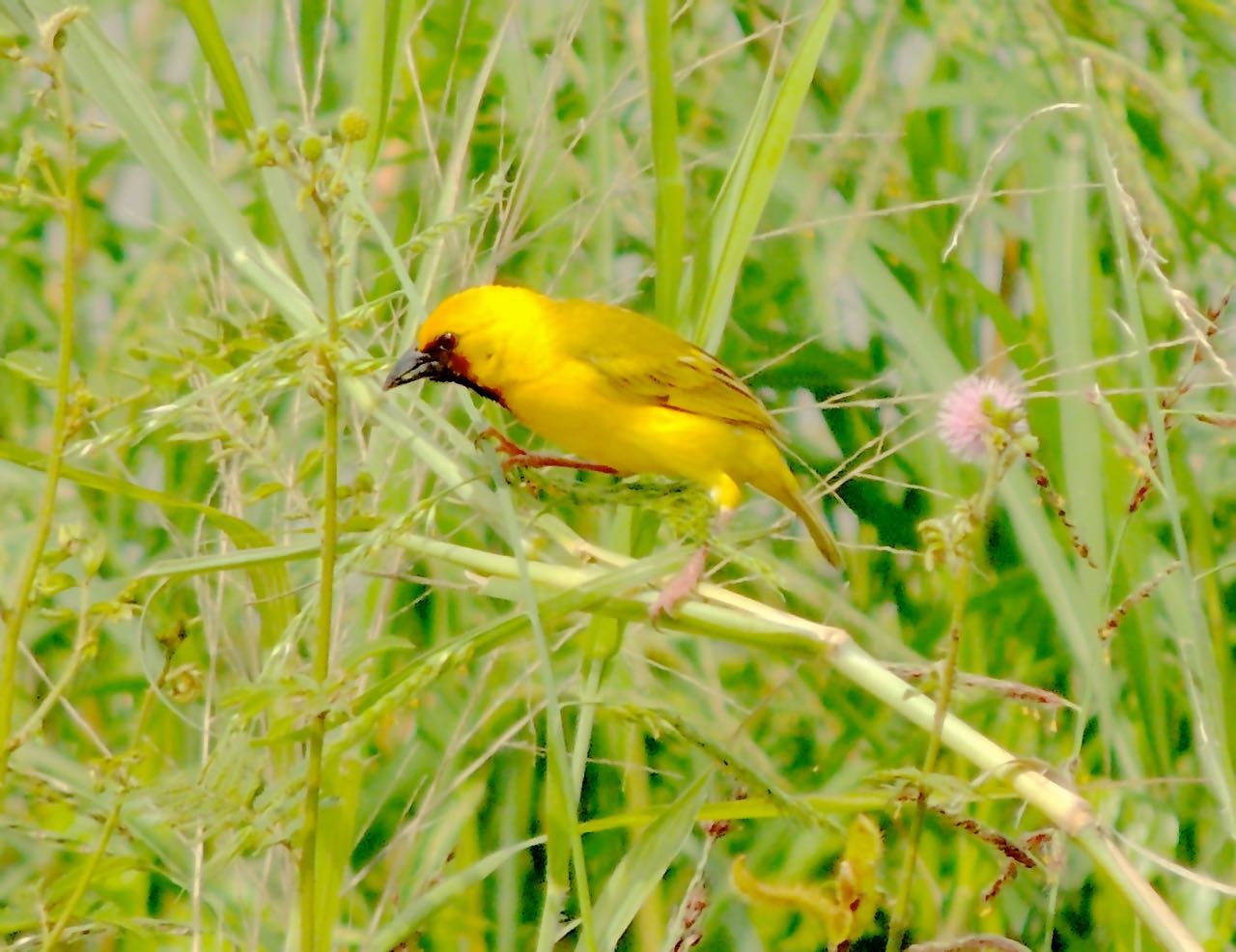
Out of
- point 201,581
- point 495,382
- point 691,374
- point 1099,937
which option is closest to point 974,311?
point 691,374

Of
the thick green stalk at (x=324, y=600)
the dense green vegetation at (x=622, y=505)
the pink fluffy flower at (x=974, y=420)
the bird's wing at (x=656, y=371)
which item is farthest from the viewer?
the bird's wing at (x=656, y=371)

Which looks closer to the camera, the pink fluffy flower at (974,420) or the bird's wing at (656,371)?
the pink fluffy flower at (974,420)

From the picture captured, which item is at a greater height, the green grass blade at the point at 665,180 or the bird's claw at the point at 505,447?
the green grass blade at the point at 665,180

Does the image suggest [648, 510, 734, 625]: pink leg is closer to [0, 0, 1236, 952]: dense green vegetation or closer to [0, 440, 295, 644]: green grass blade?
[0, 0, 1236, 952]: dense green vegetation

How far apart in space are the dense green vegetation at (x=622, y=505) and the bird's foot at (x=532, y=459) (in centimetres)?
7

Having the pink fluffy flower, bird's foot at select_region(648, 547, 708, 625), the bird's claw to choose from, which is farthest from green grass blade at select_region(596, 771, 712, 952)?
the bird's claw

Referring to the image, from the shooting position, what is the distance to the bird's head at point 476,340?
5.62ft

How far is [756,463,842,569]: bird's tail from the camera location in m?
1.96

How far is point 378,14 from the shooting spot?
5.24ft

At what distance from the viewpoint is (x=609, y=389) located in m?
2.06

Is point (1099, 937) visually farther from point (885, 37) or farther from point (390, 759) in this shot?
point (885, 37)

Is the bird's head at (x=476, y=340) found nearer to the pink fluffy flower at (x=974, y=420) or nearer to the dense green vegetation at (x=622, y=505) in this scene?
the dense green vegetation at (x=622, y=505)

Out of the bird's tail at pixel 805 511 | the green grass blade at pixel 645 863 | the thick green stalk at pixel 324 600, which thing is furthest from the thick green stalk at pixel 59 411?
the bird's tail at pixel 805 511

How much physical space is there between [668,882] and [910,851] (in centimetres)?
94
